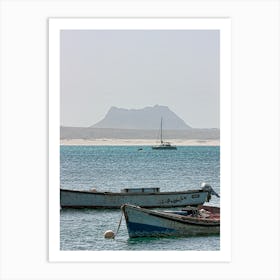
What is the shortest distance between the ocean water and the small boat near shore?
0.19 m

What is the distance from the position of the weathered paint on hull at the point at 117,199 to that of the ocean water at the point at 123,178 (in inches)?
7.1

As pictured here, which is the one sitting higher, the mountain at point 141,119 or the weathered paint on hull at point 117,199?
the mountain at point 141,119

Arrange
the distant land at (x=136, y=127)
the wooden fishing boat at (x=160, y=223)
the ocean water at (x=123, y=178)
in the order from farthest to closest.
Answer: the distant land at (x=136, y=127), the wooden fishing boat at (x=160, y=223), the ocean water at (x=123, y=178)

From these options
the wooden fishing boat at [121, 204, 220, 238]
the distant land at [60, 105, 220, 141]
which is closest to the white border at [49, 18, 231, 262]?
the distant land at [60, 105, 220, 141]

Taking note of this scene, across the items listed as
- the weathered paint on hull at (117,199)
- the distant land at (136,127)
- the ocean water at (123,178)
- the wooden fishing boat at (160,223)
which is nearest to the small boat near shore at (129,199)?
the weathered paint on hull at (117,199)

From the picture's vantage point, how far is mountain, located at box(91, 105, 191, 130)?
403 inches

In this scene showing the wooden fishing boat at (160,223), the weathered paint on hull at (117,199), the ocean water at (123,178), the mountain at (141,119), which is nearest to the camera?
the ocean water at (123,178)

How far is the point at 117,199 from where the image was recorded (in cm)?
1291
